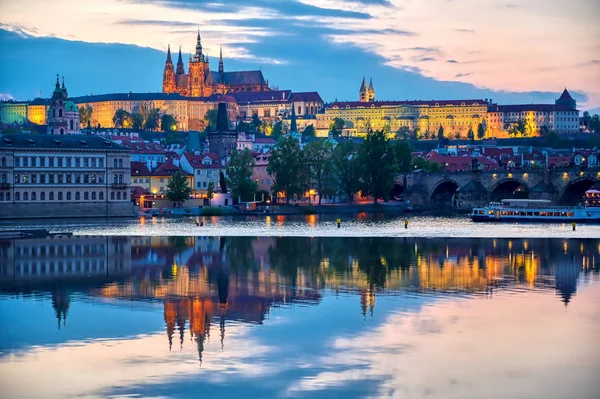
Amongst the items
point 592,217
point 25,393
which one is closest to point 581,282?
point 25,393

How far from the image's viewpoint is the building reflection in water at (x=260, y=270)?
2623 centimetres

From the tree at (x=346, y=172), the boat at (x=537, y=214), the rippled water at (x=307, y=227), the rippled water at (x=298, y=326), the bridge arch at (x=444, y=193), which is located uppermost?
the tree at (x=346, y=172)

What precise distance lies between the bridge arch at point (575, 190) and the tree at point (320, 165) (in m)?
17.8

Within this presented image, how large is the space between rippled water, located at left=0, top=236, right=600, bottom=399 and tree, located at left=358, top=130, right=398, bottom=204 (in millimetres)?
46621

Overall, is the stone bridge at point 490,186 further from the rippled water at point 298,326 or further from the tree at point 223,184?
A: the rippled water at point 298,326

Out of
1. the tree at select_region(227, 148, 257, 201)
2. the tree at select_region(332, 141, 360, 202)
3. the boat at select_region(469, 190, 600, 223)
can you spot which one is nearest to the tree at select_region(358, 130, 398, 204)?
the tree at select_region(332, 141, 360, 202)

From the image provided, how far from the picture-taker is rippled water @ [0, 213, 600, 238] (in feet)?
171

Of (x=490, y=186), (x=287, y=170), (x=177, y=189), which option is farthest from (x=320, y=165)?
(x=490, y=186)

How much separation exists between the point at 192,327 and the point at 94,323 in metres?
2.17

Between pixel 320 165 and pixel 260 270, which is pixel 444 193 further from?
pixel 260 270

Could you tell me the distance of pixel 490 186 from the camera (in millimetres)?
87125

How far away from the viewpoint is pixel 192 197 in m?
82.7

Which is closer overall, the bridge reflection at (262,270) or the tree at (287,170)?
the bridge reflection at (262,270)

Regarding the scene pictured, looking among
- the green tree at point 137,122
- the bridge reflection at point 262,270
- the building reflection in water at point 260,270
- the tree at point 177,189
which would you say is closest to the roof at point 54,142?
the tree at point 177,189
